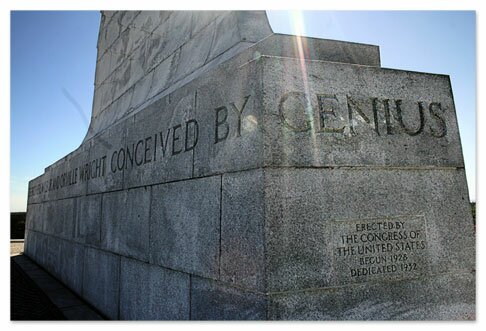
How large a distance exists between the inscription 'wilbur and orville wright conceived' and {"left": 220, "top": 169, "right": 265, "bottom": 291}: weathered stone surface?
0.01m

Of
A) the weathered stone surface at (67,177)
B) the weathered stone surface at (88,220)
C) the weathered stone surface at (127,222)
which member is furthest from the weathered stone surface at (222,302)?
the weathered stone surface at (67,177)

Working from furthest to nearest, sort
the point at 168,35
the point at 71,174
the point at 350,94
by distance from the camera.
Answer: the point at 71,174 → the point at 168,35 → the point at 350,94

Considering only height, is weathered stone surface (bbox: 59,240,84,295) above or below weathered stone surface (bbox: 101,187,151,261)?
below

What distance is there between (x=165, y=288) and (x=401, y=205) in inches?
102

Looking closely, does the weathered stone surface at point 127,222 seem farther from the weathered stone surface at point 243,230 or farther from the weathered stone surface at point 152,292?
the weathered stone surface at point 243,230

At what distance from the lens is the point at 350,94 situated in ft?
11.1

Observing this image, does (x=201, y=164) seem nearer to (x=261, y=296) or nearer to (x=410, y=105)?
(x=261, y=296)

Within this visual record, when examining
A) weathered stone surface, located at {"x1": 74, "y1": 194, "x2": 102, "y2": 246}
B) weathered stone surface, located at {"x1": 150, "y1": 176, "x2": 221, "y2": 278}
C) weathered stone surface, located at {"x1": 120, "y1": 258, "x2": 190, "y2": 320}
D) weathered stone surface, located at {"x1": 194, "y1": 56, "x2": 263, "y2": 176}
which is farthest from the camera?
weathered stone surface, located at {"x1": 74, "y1": 194, "x2": 102, "y2": 246}

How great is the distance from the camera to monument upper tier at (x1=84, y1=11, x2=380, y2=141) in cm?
392

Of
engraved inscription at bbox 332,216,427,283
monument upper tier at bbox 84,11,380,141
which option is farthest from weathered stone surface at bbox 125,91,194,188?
engraved inscription at bbox 332,216,427,283

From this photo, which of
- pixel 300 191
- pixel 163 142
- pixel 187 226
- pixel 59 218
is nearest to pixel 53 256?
pixel 59 218

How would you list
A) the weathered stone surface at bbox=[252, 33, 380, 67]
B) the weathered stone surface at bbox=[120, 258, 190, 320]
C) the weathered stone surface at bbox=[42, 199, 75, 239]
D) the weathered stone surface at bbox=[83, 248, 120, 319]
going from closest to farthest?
the weathered stone surface at bbox=[252, 33, 380, 67]
the weathered stone surface at bbox=[120, 258, 190, 320]
the weathered stone surface at bbox=[83, 248, 120, 319]
the weathered stone surface at bbox=[42, 199, 75, 239]

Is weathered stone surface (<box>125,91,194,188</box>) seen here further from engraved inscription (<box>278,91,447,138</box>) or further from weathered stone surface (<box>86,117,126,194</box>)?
engraved inscription (<box>278,91,447,138</box>)
